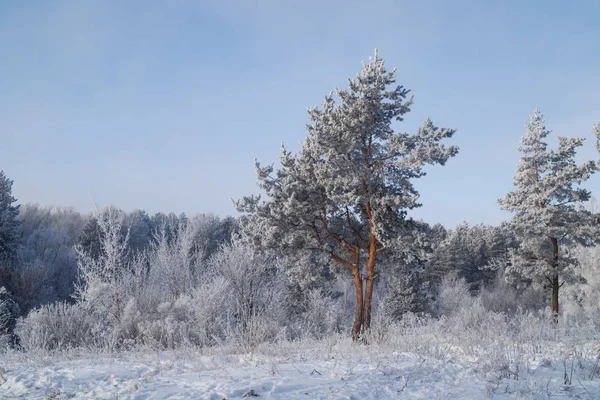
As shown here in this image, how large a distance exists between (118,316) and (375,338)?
593 inches

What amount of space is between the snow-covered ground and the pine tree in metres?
28.0

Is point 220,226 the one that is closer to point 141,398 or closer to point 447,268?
point 447,268

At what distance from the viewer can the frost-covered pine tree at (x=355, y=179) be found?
483 inches

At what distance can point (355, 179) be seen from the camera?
12.3m

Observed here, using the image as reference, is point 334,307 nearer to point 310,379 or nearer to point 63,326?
point 63,326

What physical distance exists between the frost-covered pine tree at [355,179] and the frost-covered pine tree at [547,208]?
1106cm

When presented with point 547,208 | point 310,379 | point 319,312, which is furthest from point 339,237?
point 319,312

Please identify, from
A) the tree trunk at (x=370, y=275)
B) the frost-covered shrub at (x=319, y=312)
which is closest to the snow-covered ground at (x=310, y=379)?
the tree trunk at (x=370, y=275)

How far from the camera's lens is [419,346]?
25.9 ft

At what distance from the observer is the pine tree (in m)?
29.7

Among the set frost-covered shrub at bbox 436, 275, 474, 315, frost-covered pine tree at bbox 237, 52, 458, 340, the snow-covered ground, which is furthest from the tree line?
frost-covered shrub at bbox 436, 275, 474, 315

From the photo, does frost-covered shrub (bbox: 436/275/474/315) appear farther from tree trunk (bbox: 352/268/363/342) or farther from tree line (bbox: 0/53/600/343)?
tree trunk (bbox: 352/268/363/342)

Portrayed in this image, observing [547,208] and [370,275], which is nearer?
[370,275]

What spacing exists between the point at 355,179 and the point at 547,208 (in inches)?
506
